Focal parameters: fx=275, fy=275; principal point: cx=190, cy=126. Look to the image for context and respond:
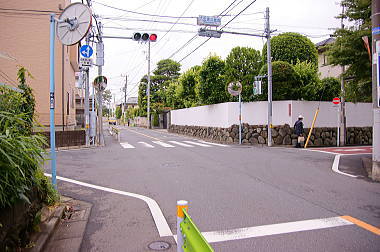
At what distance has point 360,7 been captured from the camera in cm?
873

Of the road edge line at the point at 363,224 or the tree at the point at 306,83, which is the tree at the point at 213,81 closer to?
the tree at the point at 306,83

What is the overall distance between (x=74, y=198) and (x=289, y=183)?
15.9 ft

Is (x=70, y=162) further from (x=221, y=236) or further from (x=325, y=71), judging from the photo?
(x=325, y=71)

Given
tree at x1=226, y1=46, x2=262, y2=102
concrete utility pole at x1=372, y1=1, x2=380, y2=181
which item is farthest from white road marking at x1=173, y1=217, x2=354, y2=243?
tree at x1=226, y1=46, x2=262, y2=102

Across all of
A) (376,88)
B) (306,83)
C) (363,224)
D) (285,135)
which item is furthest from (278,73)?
(363,224)

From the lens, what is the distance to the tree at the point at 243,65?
1819 cm

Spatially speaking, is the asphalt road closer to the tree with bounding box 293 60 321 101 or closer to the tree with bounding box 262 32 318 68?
the tree with bounding box 293 60 321 101

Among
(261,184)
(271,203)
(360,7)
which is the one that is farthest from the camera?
(360,7)

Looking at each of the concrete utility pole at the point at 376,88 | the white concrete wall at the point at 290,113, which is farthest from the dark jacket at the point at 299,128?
the concrete utility pole at the point at 376,88

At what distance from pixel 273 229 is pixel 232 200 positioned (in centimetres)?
140

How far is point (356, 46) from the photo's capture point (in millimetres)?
8844

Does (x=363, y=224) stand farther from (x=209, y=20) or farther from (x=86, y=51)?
(x=86, y=51)

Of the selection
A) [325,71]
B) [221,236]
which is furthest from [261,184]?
[325,71]

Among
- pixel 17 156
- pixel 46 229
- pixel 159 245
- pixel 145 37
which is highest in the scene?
pixel 145 37
